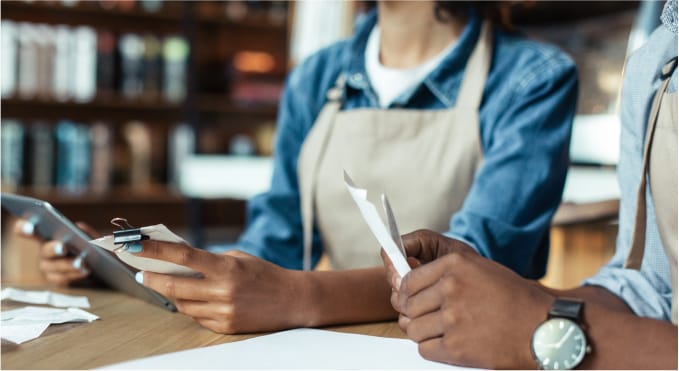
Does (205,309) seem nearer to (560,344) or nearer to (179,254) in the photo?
(179,254)

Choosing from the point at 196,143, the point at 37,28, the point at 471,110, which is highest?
the point at 37,28

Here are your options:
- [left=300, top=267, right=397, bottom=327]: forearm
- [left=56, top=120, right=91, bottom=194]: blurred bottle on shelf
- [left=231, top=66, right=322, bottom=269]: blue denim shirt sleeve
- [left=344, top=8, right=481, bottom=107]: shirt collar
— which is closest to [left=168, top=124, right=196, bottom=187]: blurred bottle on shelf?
[left=56, top=120, right=91, bottom=194]: blurred bottle on shelf

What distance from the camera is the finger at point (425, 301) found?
672 millimetres

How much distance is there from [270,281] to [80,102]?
8.60ft

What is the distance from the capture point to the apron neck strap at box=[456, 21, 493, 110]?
1.23m

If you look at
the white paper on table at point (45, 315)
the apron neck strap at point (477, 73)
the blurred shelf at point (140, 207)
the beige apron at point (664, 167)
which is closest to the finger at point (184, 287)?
the white paper on table at point (45, 315)

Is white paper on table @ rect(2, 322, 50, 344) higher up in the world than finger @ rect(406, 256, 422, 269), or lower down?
lower down

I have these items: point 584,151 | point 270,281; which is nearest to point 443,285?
point 270,281

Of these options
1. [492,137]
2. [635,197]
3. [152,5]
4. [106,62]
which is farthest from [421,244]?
[152,5]

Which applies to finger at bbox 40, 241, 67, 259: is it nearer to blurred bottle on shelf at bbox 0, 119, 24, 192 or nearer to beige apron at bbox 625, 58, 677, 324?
beige apron at bbox 625, 58, 677, 324

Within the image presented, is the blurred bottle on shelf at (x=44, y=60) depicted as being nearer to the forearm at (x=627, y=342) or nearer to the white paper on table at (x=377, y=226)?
the white paper on table at (x=377, y=226)

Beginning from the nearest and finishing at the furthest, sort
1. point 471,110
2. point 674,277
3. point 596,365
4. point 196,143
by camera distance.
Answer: point 596,365
point 674,277
point 471,110
point 196,143

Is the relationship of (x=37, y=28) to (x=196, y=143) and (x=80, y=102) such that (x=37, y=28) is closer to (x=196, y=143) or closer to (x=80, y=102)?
(x=80, y=102)

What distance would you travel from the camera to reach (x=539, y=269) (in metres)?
1.23
